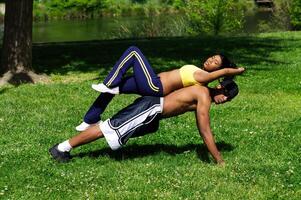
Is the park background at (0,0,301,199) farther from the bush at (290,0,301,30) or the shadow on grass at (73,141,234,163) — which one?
the bush at (290,0,301,30)

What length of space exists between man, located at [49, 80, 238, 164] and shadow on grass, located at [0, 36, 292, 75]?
9399 millimetres

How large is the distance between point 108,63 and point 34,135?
31.2 ft

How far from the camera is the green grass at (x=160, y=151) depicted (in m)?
8.21

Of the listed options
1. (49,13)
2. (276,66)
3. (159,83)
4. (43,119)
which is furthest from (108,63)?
(49,13)

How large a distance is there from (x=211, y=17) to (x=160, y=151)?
3217 centimetres

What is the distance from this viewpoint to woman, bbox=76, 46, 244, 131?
9125mm

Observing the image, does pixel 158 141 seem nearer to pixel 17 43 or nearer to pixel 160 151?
pixel 160 151

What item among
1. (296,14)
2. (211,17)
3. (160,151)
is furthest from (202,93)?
(296,14)

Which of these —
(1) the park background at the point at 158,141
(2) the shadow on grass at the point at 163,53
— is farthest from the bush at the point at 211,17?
(1) the park background at the point at 158,141

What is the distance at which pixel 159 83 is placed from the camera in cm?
923

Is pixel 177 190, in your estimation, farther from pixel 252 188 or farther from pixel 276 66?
pixel 276 66

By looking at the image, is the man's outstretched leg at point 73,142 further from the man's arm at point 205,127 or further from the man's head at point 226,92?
the man's head at point 226,92

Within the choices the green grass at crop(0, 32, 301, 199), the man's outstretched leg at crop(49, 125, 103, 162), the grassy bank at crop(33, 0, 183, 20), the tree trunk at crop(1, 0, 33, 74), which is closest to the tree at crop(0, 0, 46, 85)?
the tree trunk at crop(1, 0, 33, 74)

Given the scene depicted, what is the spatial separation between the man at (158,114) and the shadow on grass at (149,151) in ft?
2.16
